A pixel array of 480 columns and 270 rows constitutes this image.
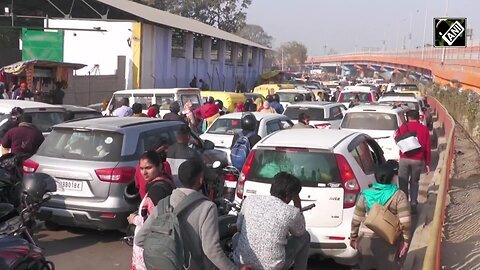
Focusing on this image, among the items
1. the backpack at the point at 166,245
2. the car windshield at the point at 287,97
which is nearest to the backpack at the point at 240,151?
the backpack at the point at 166,245

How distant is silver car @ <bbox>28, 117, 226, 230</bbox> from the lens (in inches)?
308

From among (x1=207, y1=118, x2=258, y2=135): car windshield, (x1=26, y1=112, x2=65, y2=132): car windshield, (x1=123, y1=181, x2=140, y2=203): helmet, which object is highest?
(x1=26, y1=112, x2=65, y2=132): car windshield

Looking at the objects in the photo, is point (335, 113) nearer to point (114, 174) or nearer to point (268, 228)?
point (114, 174)

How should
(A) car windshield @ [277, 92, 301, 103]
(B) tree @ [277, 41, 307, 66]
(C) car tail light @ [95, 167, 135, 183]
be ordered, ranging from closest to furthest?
(C) car tail light @ [95, 167, 135, 183]
(A) car windshield @ [277, 92, 301, 103]
(B) tree @ [277, 41, 307, 66]

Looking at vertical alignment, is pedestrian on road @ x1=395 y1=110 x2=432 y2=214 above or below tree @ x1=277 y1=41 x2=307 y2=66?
below

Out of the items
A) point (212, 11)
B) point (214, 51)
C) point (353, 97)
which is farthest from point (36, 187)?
point (212, 11)

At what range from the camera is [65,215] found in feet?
26.1

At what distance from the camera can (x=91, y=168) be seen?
25.7ft

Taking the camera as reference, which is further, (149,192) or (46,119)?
(46,119)

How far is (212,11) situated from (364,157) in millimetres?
77240

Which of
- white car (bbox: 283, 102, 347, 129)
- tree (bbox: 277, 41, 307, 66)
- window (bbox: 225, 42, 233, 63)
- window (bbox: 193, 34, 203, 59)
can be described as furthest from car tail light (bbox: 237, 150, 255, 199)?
tree (bbox: 277, 41, 307, 66)

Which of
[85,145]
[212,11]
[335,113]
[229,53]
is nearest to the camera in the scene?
[85,145]

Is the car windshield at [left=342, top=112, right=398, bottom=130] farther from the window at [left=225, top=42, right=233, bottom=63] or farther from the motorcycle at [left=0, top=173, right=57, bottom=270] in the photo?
the window at [left=225, top=42, right=233, bottom=63]

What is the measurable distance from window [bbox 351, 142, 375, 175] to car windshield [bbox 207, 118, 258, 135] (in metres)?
4.83
